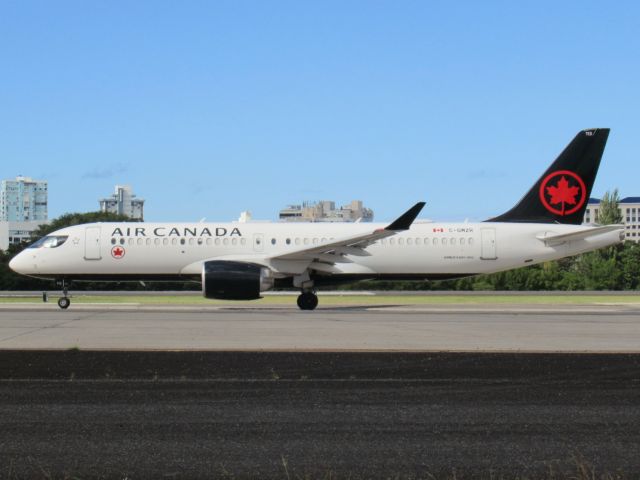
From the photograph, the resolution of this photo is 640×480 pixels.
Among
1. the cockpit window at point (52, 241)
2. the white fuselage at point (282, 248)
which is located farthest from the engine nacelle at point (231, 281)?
the cockpit window at point (52, 241)

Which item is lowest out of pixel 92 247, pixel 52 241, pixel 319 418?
pixel 319 418

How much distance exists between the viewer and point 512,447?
25.8 feet

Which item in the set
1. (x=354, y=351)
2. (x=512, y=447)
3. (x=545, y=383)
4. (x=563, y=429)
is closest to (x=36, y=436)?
(x=512, y=447)

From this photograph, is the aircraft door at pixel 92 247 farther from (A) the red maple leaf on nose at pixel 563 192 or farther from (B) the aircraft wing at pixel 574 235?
(A) the red maple leaf on nose at pixel 563 192

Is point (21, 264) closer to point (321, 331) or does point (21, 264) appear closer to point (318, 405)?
point (321, 331)

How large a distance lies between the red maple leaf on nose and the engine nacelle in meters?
12.1

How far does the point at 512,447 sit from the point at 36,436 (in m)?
4.65

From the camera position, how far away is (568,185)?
32.7 m

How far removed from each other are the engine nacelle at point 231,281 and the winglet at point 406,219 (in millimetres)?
4872

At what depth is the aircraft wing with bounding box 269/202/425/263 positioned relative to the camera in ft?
94.6

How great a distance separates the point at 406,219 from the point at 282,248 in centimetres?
573

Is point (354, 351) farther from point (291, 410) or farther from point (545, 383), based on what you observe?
point (291, 410)

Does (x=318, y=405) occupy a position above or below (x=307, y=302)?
below

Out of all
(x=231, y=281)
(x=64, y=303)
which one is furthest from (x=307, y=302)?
(x=64, y=303)
